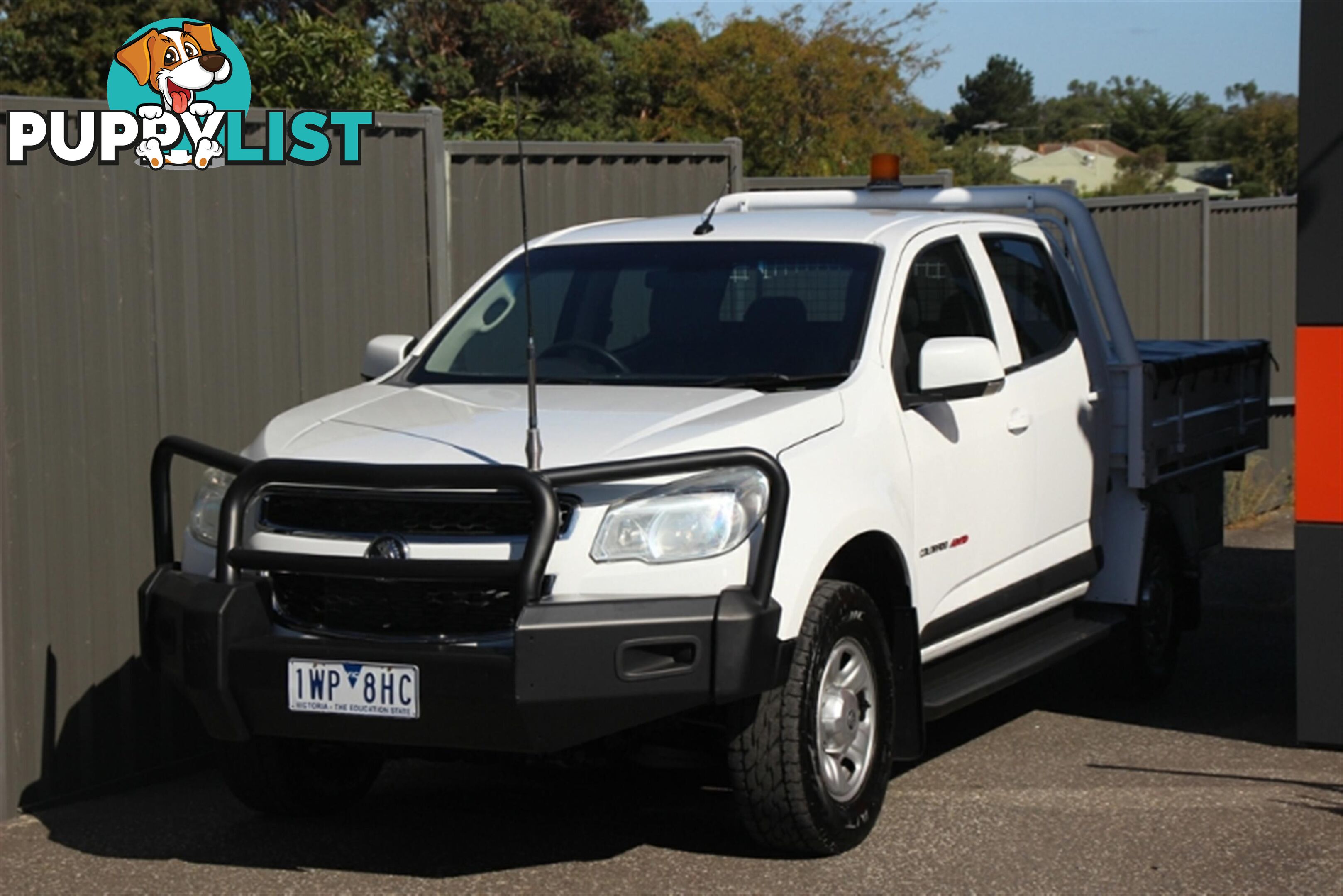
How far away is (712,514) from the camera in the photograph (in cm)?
534

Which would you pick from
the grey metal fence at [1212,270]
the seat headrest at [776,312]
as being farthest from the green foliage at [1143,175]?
the seat headrest at [776,312]

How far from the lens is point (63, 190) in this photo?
22.2 feet

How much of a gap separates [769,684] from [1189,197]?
1052 cm

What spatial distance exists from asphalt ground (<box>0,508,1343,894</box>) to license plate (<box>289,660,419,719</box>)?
0.71 meters

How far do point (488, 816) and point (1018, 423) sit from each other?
2.42m

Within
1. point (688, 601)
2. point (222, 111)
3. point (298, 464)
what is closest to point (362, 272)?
point (222, 111)

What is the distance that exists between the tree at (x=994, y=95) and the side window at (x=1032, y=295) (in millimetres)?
132003

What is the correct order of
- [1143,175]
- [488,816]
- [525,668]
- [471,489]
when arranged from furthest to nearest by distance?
1. [1143,175]
2. [488,816]
3. [471,489]
4. [525,668]

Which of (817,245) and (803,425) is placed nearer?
(803,425)

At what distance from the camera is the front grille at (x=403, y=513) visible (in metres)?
5.31

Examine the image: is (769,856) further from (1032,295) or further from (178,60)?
(178,60)

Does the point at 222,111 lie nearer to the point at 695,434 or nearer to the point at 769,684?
the point at 695,434

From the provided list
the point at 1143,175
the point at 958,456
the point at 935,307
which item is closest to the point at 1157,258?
the point at 935,307

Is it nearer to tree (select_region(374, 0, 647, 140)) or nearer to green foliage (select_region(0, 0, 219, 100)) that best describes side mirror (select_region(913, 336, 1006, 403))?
green foliage (select_region(0, 0, 219, 100))
